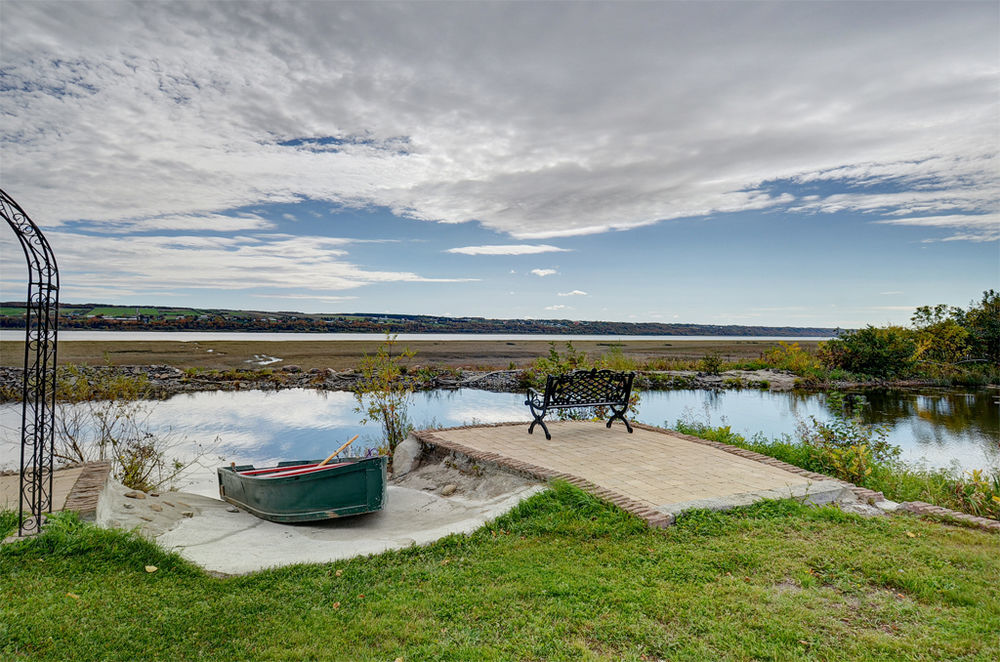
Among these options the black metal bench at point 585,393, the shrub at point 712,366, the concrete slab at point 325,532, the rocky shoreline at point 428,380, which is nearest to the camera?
the concrete slab at point 325,532

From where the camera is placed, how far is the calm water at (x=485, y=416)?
13477 mm

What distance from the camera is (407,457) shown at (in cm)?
971

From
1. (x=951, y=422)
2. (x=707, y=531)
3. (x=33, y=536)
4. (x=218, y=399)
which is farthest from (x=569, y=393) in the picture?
(x=218, y=399)

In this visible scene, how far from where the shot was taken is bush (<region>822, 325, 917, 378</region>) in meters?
26.9

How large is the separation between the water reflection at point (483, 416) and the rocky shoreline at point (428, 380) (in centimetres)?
145

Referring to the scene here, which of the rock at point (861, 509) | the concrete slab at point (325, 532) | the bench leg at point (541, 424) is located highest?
the bench leg at point (541, 424)

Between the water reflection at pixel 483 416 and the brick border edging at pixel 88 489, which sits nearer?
the brick border edging at pixel 88 489

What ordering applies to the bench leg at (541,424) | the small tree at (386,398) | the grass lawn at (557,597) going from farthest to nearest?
the small tree at (386,398) < the bench leg at (541,424) < the grass lawn at (557,597)

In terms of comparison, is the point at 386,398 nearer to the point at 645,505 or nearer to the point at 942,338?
the point at 645,505

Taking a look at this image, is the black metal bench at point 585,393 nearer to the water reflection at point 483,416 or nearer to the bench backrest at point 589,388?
the bench backrest at point 589,388

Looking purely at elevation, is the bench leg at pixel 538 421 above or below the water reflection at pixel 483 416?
above

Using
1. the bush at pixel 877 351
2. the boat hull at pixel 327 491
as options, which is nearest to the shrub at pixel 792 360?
the bush at pixel 877 351

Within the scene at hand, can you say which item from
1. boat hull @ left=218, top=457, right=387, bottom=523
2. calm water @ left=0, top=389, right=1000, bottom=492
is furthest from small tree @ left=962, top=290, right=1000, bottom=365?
boat hull @ left=218, top=457, right=387, bottom=523

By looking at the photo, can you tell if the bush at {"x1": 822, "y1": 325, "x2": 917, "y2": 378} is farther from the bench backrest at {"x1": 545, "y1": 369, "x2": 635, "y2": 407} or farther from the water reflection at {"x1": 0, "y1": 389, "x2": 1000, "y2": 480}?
the bench backrest at {"x1": 545, "y1": 369, "x2": 635, "y2": 407}
